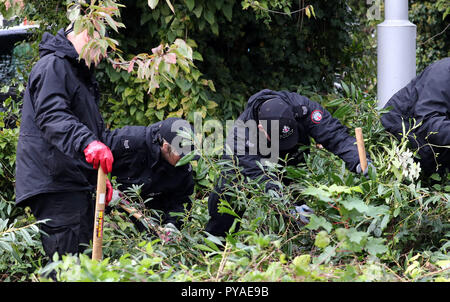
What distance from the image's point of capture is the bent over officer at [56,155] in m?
3.77

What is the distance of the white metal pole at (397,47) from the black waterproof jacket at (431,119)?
3.69 ft

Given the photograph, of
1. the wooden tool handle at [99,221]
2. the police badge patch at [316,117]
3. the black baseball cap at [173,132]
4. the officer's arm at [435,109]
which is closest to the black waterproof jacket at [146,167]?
the black baseball cap at [173,132]

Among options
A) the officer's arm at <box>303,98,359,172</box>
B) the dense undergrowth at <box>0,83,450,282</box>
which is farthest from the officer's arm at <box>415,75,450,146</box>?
the officer's arm at <box>303,98,359,172</box>

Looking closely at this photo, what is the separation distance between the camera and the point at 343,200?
307 cm

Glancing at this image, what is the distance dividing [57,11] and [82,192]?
3.36 meters

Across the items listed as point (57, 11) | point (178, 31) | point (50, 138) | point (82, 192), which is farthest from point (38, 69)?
point (57, 11)

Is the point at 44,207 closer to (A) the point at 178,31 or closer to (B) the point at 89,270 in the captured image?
(B) the point at 89,270

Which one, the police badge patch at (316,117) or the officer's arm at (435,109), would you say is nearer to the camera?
the officer's arm at (435,109)

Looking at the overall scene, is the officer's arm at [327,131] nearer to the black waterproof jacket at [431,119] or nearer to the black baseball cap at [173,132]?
the black waterproof jacket at [431,119]

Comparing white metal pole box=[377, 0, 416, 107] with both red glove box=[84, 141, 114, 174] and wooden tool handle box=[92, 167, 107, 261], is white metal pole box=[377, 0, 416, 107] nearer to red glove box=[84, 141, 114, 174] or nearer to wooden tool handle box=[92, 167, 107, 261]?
red glove box=[84, 141, 114, 174]

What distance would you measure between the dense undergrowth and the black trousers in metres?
0.12

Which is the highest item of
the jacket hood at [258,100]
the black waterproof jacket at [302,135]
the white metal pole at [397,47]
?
the white metal pole at [397,47]

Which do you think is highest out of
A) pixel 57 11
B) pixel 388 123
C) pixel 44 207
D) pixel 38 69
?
pixel 57 11

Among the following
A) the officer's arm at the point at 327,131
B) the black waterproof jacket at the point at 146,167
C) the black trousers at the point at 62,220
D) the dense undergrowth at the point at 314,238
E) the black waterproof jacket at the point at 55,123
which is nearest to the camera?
the dense undergrowth at the point at 314,238
